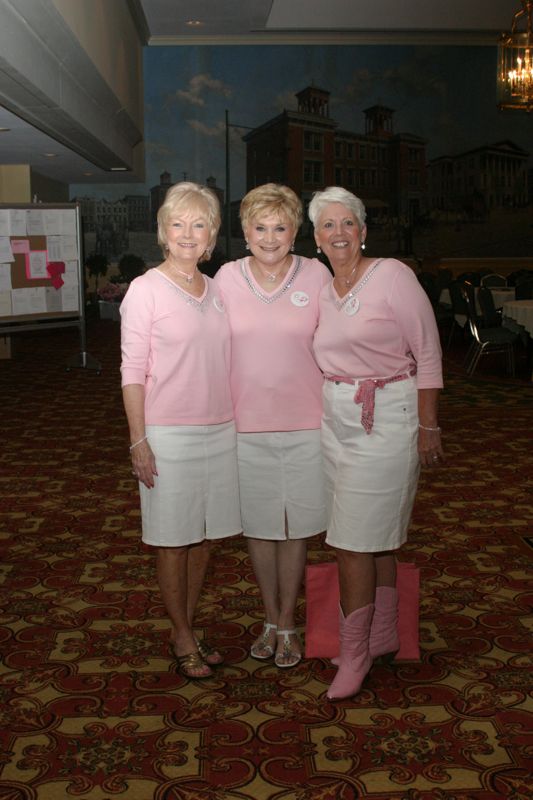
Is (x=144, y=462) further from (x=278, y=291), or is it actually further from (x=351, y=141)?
(x=351, y=141)

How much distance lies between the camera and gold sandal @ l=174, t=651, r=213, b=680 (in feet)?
10.4

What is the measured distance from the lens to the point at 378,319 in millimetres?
2857

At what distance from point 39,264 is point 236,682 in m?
7.52

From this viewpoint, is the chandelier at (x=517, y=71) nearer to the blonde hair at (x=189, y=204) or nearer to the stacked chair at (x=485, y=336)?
the stacked chair at (x=485, y=336)

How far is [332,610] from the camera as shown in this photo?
129 inches

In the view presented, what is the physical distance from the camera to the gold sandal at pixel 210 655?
3248 mm

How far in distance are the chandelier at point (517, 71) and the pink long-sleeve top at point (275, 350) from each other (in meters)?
9.22

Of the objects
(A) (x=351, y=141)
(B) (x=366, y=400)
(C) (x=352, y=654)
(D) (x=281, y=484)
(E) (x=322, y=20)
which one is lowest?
A: (C) (x=352, y=654)

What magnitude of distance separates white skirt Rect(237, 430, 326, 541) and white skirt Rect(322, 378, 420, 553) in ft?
0.59

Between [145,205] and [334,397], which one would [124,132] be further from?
[334,397]

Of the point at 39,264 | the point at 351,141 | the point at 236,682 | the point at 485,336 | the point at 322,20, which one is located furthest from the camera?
the point at 351,141

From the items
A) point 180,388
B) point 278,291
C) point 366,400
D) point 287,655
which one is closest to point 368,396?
point 366,400

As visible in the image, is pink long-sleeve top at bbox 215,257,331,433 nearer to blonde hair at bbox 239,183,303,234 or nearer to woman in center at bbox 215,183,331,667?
woman in center at bbox 215,183,331,667

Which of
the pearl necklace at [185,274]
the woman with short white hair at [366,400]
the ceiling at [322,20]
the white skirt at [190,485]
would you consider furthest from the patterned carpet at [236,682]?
the ceiling at [322,20]
